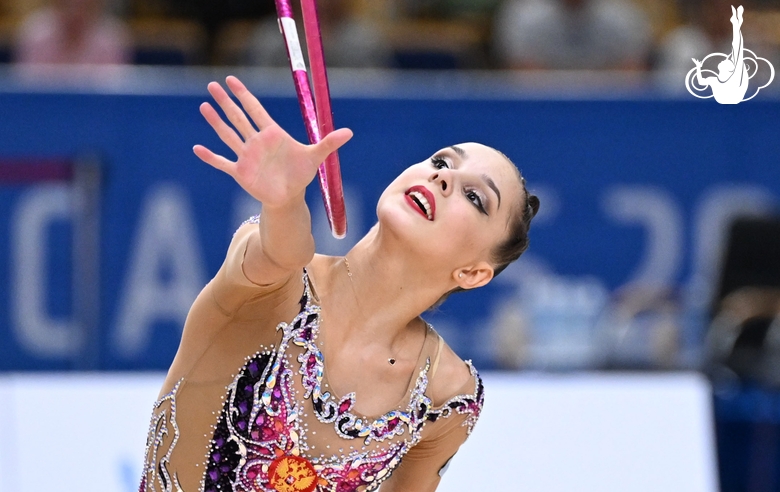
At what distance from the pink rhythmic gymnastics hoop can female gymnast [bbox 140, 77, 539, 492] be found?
111 mm

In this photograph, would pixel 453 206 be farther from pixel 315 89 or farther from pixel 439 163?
pixel 315 89

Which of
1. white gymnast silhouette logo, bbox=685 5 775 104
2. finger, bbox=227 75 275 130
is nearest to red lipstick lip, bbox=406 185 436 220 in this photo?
finger, bbox=227 75 275 130

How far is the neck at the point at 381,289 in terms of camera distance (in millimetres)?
2117

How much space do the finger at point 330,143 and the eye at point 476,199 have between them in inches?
16.5

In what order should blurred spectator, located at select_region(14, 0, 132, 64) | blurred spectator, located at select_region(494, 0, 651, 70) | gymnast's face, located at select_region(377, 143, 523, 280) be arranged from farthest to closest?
blurred spectator, located at select_region(494, 0, 651, 70), blurred spectator, located at select_region(14, 0, 132, 64), gymnast's face, located at select_region(377, 143, 523, 280)

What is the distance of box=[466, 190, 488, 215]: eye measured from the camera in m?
2.09

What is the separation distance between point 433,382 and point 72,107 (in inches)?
127

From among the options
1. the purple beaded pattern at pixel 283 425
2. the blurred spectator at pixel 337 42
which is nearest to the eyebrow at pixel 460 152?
the purple beaded pattern at pixel 283 425

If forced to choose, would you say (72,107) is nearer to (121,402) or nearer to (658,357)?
(121,402)

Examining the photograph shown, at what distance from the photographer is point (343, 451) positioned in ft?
6.98

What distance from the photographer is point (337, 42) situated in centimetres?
567

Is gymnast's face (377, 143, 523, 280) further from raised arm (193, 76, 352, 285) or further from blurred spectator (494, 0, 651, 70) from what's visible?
blurred spectator (494, 0, 651, 70)

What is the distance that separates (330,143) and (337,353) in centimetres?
53

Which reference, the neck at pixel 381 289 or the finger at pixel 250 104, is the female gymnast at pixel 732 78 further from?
the finger at pixel 250 104
